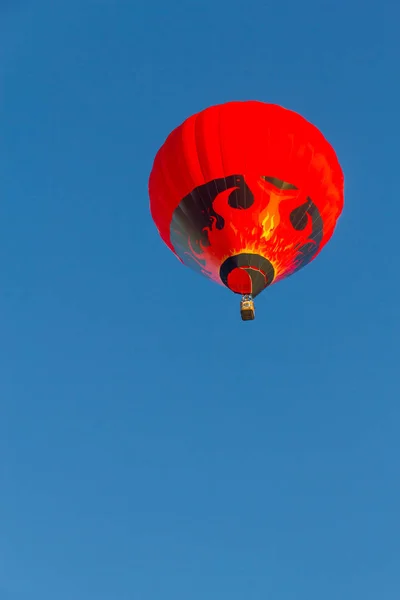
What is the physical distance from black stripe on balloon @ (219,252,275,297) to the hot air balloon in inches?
1.0

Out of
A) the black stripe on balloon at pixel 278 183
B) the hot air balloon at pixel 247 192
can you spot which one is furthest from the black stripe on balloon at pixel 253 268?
the black stripe on balloon at pixel 278 183

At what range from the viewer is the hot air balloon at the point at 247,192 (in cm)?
2605

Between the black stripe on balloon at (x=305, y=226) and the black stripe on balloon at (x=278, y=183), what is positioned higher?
the black stripe on balloon at (x=278, y=183)

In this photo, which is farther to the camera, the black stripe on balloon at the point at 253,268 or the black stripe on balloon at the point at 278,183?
the black stripe on balloon at the point at 253,268

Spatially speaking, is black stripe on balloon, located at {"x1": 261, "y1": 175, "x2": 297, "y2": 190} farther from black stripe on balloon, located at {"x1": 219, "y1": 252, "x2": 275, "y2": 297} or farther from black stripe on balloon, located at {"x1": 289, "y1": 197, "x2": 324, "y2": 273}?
black stripe on balloon, located at {"x1": 219, "y1": 252, "x2": 275, "y2": 297}

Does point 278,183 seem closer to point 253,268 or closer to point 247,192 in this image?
point 247,192

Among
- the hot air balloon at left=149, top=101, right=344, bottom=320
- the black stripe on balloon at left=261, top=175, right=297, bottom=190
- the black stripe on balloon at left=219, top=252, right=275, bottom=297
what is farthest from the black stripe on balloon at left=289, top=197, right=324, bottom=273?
the black stripe on balloon at left=219, top=252, right=275, bottom=297

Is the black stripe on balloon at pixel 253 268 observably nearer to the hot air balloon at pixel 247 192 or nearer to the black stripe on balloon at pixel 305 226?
the hot air balloon at pixel 247 192

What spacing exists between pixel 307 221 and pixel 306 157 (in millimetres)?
1690

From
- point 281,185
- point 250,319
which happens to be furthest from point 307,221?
point 250,319

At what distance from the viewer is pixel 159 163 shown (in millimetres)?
27531

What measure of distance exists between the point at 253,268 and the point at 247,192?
2000 mm

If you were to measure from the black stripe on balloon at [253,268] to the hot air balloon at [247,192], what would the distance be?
1.0 inches

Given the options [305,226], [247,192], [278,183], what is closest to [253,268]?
[305,226]
